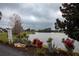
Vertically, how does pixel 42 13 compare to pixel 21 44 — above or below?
above

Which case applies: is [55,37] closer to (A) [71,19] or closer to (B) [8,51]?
(A) [71,19]

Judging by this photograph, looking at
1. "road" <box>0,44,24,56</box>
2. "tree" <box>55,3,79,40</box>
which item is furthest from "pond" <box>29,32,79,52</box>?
Result: "road" <box>0,44,24,56</box>

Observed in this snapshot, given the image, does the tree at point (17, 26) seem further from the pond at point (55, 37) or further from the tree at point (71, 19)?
the tree at point (71, 19)

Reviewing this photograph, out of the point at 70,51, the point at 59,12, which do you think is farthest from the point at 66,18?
the point at 70,51

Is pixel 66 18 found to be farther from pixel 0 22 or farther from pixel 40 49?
pixel 0 22

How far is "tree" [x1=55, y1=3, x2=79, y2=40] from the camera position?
312cm

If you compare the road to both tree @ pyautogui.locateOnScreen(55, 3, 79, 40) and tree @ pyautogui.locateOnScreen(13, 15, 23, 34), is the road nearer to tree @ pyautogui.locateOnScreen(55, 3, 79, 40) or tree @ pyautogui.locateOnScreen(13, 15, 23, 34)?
tree @ pyautogui.locateOnScreen(13, 15, 23, 34)

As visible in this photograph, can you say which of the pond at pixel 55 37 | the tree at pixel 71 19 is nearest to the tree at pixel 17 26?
the pond at pixel 55 37

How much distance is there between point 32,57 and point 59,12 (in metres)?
0.50

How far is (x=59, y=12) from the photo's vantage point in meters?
3.12

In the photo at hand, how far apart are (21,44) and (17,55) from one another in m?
0.11

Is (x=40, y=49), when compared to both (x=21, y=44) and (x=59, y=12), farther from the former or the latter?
(x=59, y=12)

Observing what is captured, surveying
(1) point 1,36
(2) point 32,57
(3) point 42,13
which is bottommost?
(2) point 32,57

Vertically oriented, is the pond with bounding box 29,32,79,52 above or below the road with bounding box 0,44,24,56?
above
